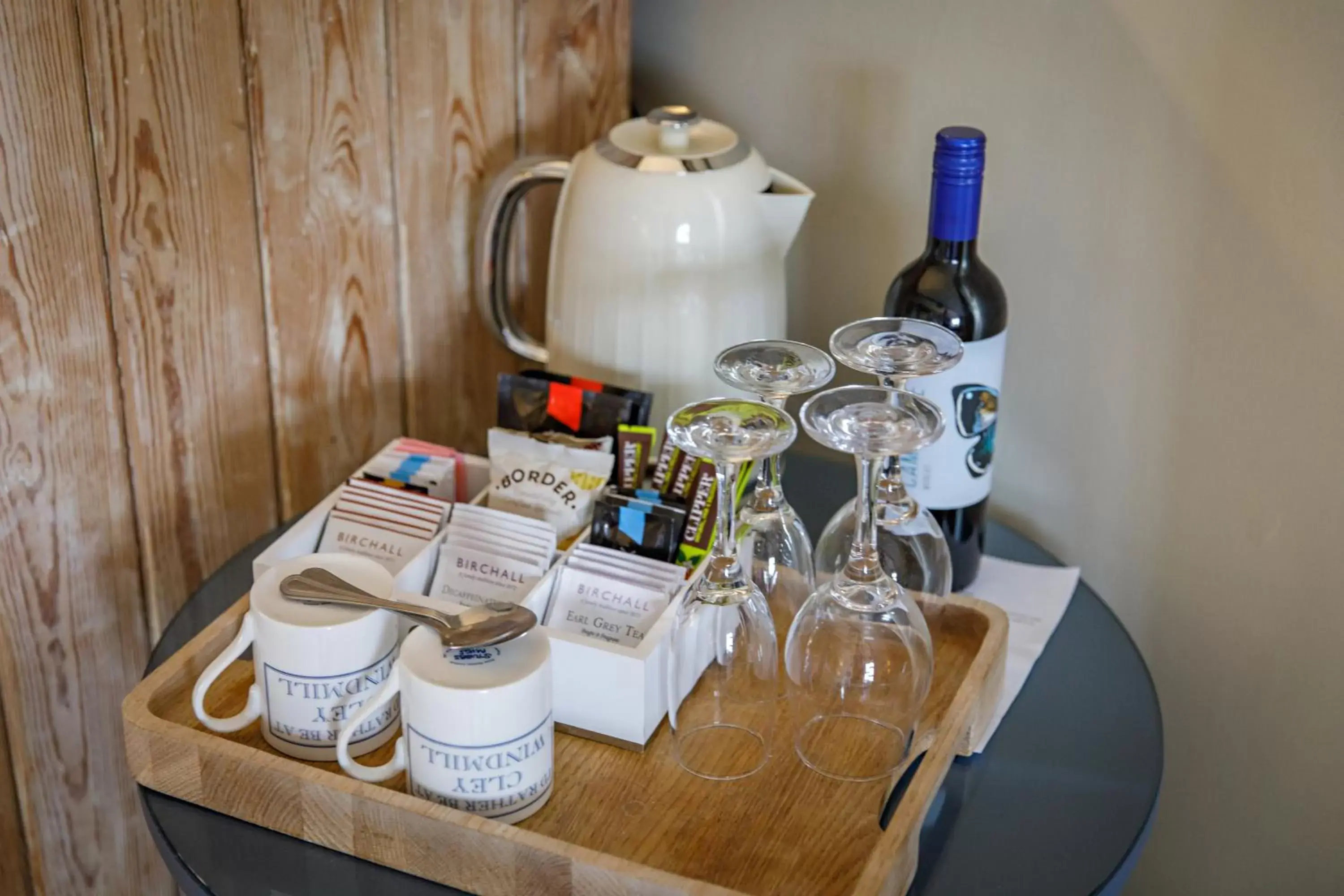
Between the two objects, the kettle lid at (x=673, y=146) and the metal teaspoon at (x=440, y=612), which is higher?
the kettle lid at (x=673, y=146)

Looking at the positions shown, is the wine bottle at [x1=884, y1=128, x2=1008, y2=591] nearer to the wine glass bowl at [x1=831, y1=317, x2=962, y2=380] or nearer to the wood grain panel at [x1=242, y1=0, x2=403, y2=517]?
the wine glass bowl at [x1=831, y1=317, x2=962, y2=380]

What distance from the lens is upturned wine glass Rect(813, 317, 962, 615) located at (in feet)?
2.90

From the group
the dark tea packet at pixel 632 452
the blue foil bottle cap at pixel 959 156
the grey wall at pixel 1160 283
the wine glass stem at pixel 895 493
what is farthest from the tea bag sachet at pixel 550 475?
the grey wall at pixel 1160 283

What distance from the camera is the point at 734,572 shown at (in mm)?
882

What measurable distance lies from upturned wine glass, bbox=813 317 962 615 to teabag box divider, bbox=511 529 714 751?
128 millimetres

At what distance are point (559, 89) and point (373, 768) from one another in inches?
30.3

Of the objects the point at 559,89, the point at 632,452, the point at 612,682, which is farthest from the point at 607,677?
the point at 559,89

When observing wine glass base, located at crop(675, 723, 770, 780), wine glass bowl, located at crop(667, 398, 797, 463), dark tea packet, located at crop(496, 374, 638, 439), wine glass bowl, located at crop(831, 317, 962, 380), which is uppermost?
wine glass bowl, located at crop(831, 317, 962, 380)

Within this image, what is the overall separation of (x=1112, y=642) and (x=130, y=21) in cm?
87

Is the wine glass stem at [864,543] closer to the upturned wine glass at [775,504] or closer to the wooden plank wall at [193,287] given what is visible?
the upturned wine glass at [775,504]

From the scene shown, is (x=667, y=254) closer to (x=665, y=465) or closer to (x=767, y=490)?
(x=665, y=465)

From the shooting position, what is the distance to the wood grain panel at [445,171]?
1.25 meters

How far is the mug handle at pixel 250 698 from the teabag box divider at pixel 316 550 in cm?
5

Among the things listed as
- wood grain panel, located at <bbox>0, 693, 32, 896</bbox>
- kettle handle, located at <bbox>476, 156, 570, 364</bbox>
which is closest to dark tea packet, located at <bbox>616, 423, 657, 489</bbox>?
kettle handle, located at <bbox>476, 156, 570, 364</bbox>
